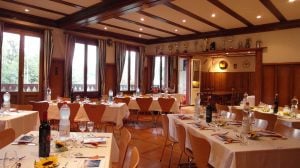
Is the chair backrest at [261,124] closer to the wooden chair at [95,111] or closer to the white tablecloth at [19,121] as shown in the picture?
the wooden chair at [95,111]

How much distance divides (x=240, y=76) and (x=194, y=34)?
197 inches

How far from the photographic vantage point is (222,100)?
12.3m

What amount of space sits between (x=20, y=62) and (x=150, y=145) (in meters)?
4.82

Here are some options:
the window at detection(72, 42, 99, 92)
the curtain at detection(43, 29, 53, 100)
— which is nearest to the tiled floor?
the window at detection(72, 42, 99, 92)

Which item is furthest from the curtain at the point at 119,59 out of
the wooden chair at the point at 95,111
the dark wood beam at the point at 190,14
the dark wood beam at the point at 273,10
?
the dark wood beam at the point at 273,10

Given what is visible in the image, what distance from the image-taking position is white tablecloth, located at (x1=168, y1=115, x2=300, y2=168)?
7.48 ft

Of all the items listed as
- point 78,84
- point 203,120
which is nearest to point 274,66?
point 203,120

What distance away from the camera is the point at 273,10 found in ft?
21.3

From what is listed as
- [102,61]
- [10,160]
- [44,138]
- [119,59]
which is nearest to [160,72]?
[119,59]

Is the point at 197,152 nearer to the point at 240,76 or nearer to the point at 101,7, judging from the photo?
the point at 101,7

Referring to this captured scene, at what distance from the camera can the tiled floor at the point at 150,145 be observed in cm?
434

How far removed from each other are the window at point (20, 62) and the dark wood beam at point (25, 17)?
1.43ft

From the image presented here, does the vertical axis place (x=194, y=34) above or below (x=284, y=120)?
above

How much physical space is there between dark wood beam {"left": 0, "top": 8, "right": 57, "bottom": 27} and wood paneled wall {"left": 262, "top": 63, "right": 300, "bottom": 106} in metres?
7.29
